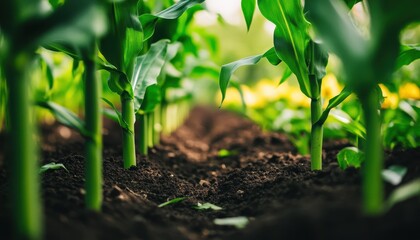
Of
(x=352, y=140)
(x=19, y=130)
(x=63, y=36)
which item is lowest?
(x=352, y=140)

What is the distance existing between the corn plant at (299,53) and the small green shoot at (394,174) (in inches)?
24.7

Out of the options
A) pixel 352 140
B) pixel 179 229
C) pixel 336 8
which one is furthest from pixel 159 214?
pixel 352 140

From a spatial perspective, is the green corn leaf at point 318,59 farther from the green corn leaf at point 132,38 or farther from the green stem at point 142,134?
the green stem at point 142,134

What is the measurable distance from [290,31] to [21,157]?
4.83ft

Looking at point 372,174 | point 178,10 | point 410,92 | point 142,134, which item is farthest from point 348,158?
point 410,92

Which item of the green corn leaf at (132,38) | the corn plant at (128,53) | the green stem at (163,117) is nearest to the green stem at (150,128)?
the green stem at (163,117)

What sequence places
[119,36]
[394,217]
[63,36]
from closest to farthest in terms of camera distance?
1. [63,36]
2. [394,217]
3. [119,36]

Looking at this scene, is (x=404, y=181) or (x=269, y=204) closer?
(x=404, y=181)

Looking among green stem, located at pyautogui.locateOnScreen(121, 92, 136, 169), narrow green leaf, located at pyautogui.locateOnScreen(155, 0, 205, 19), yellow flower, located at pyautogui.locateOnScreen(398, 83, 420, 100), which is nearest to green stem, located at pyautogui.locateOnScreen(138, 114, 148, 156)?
green stem, located at pyautogui.locateOnScreen(121, 92, 136, 169)

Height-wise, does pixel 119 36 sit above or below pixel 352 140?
above

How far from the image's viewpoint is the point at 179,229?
1.63 metres

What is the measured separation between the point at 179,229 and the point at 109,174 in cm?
72

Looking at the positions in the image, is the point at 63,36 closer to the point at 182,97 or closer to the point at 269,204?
the point at 269,204

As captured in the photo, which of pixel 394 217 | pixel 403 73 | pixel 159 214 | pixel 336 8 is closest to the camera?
pixel 394 217
